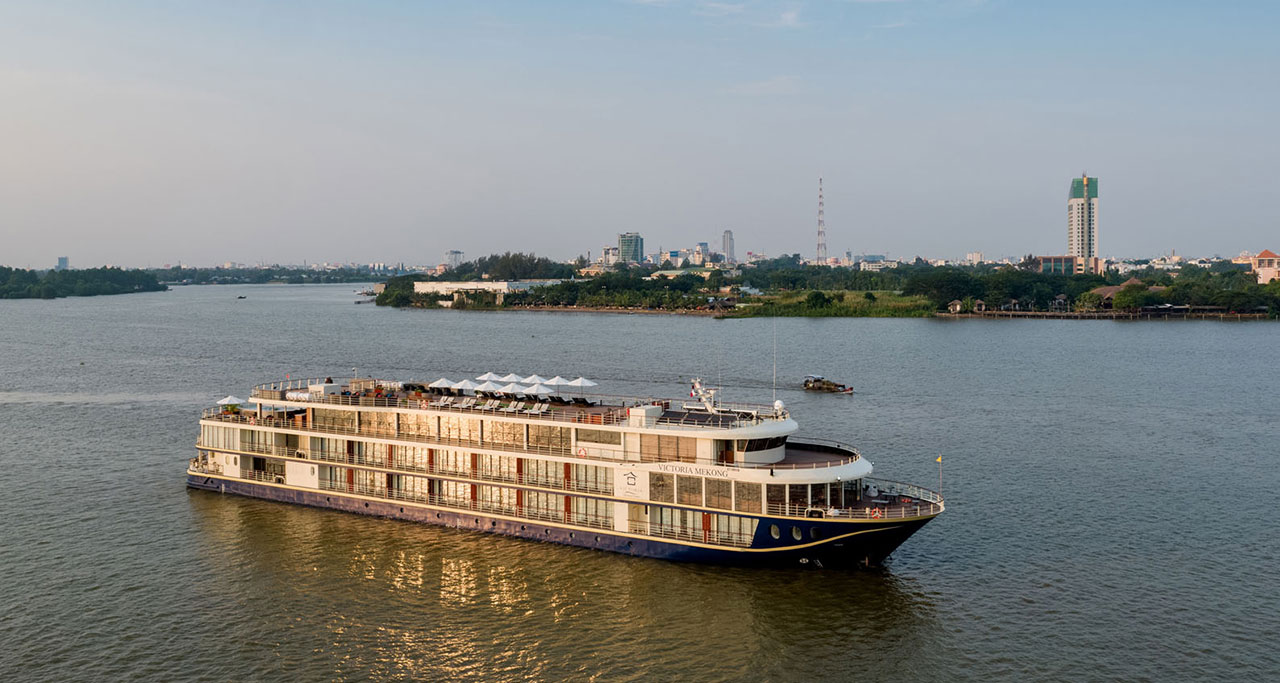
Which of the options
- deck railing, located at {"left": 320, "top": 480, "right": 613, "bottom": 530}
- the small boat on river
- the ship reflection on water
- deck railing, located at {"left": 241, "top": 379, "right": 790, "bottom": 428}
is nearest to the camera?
the ship reflection on water

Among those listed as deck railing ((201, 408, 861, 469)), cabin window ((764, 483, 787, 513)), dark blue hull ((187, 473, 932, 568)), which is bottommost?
dark blue hull ((187, 473, 932, 568))

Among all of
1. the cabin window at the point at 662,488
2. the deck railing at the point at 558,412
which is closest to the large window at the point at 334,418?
the deck railing at the point at 558,412

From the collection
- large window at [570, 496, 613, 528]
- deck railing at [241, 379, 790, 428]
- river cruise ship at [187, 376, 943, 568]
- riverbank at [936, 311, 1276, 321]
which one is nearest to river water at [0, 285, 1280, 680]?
river cruise ship at [187, 376, 943, 568]

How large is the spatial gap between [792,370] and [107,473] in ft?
195

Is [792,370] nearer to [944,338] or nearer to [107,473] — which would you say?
[944,338]

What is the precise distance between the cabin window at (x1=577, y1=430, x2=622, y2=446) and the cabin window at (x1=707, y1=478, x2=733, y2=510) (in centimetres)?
390

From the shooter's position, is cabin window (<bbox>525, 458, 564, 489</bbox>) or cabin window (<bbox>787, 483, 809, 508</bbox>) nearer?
cabin window (<bbox>787, 483, 809, 508</bbox>)

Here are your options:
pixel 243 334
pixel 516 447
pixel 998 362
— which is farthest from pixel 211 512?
pixel 243 334

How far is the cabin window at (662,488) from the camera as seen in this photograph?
110 feet

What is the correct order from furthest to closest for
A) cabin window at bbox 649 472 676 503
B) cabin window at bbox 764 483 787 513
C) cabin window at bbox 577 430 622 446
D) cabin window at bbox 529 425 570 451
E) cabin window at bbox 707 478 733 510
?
cabin window at bbox 529 425 570 451 < cabin window at bbox 577 430 622 446 < cabin window at bbox 649 472 676 503 < cabin window at bbox 707 478 733 510 < cabin window at bbox 764 483 787 513

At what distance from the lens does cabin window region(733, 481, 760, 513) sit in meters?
32.2

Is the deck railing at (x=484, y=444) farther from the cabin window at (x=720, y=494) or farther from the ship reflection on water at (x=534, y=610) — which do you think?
the ship reflection on water at (x=534, y=610)

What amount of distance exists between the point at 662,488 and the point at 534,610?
6.23m

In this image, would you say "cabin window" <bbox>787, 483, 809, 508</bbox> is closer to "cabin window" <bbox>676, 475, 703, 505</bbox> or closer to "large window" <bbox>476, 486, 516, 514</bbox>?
"cabin window" <bbox>676, 475, 703, 505</bbox>
